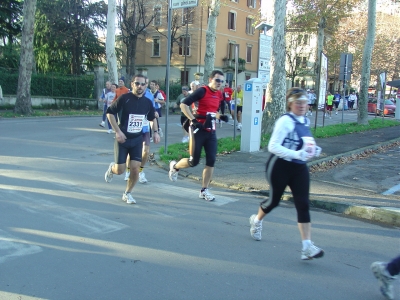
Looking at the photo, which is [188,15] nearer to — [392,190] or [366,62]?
[366,62]

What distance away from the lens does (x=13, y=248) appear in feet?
14.2

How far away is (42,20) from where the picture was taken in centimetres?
3712

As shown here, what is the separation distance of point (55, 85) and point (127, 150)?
24.4 m

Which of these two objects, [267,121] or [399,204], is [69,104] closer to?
[267,121]

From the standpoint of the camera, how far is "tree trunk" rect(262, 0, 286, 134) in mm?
12938

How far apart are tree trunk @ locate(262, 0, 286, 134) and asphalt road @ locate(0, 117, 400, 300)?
6.57 metres

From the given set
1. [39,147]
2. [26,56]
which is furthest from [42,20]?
[39,147]

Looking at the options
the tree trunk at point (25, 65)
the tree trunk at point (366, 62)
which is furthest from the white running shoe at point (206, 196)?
the tree trunk at point (25, 65)

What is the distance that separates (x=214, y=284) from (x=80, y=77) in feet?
93.0

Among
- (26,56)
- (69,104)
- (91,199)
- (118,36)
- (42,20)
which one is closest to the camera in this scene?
(91,199)

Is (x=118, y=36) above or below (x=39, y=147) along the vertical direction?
above

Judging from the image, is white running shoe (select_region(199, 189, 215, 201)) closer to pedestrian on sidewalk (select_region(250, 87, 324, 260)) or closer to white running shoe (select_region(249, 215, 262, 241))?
white running shoe (select_region(249, 215, 262, 241))

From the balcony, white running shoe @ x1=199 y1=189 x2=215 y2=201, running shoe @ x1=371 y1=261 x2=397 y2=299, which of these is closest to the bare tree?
the balcony

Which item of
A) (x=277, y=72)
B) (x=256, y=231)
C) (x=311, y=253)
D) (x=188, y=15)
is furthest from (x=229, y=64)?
(x=311, y=253)
